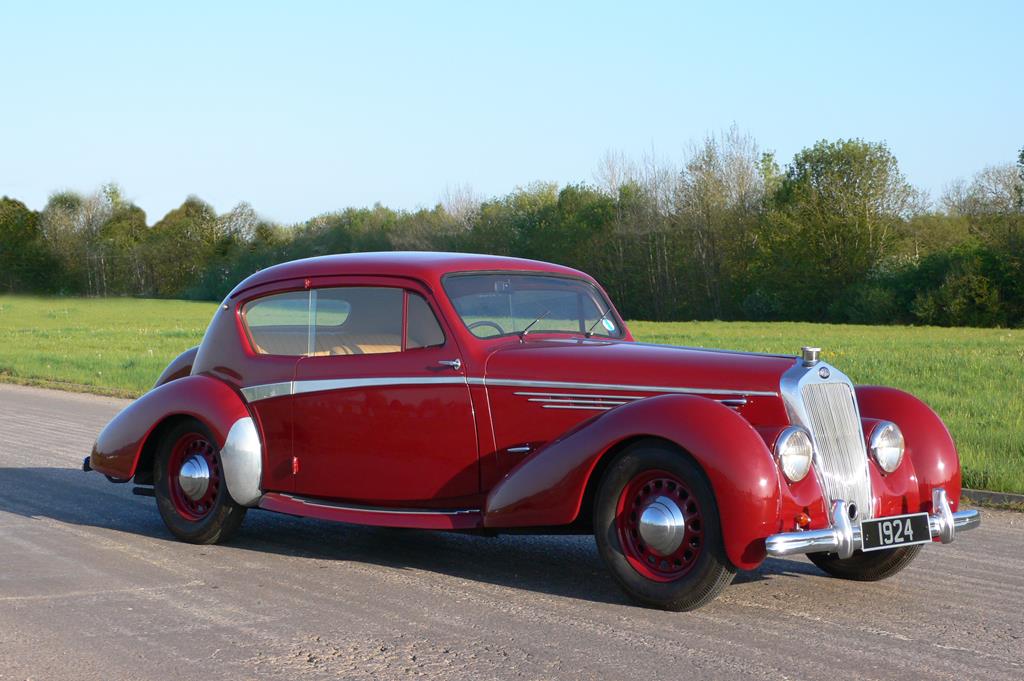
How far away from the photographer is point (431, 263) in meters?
7.09

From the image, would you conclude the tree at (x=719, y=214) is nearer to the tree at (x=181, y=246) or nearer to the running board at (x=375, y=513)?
the tree at (x=181, y=246)

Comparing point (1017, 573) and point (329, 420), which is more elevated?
point (329, 420)

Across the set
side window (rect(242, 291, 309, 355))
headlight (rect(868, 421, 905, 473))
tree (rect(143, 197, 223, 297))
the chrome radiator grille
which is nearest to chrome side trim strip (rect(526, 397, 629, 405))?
the chrome radiator grille

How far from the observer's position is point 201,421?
7.40 meters

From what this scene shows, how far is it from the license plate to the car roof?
7.55 feet

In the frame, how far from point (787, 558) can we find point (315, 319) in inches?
129

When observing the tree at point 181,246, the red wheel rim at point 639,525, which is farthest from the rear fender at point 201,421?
the tree at point 181,246

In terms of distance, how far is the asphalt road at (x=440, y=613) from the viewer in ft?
15.6

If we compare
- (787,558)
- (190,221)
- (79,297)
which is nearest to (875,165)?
(79,297)

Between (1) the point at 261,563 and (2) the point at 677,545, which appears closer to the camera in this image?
(2) the point at 677,545

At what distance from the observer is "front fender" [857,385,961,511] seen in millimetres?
6250

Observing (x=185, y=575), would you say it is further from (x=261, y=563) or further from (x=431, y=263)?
(x=431, y=263)

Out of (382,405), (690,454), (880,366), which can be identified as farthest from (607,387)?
(880,366)

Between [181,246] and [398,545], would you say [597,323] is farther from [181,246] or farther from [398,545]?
[181,246]
